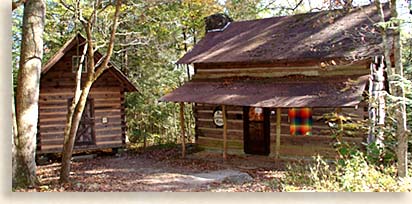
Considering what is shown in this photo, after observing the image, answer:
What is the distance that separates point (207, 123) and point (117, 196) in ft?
13.6

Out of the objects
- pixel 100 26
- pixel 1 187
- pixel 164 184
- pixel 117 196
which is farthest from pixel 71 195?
pixel 100 26

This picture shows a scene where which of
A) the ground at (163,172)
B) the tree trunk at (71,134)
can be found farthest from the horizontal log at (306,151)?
the tree trunk at (71,134)

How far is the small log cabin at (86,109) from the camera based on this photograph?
8094mm

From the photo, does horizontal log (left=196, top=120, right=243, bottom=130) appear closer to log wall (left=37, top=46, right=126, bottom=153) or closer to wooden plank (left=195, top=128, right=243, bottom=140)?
wooden plank (left=195, top=128, right=243, bottom=140)

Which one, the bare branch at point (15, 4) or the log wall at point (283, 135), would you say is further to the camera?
the log wall at point (283, 135)

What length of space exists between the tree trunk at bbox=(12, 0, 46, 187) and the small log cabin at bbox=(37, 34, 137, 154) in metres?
2.32

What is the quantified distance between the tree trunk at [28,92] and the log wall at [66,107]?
114 inches

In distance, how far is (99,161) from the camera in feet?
26.2

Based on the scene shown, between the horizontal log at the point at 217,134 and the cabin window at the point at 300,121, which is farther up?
the cabin window at the point at 300,121

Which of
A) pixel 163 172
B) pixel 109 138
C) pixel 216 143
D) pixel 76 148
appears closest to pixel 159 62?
pixel 109 138

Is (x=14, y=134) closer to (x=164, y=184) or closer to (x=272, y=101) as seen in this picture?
(x=164, y=184)

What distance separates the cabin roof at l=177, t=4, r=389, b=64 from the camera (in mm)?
6465

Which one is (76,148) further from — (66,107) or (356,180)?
(356,180)

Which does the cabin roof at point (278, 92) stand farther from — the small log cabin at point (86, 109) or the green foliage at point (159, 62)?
the small log cabin at point (86, 109)
